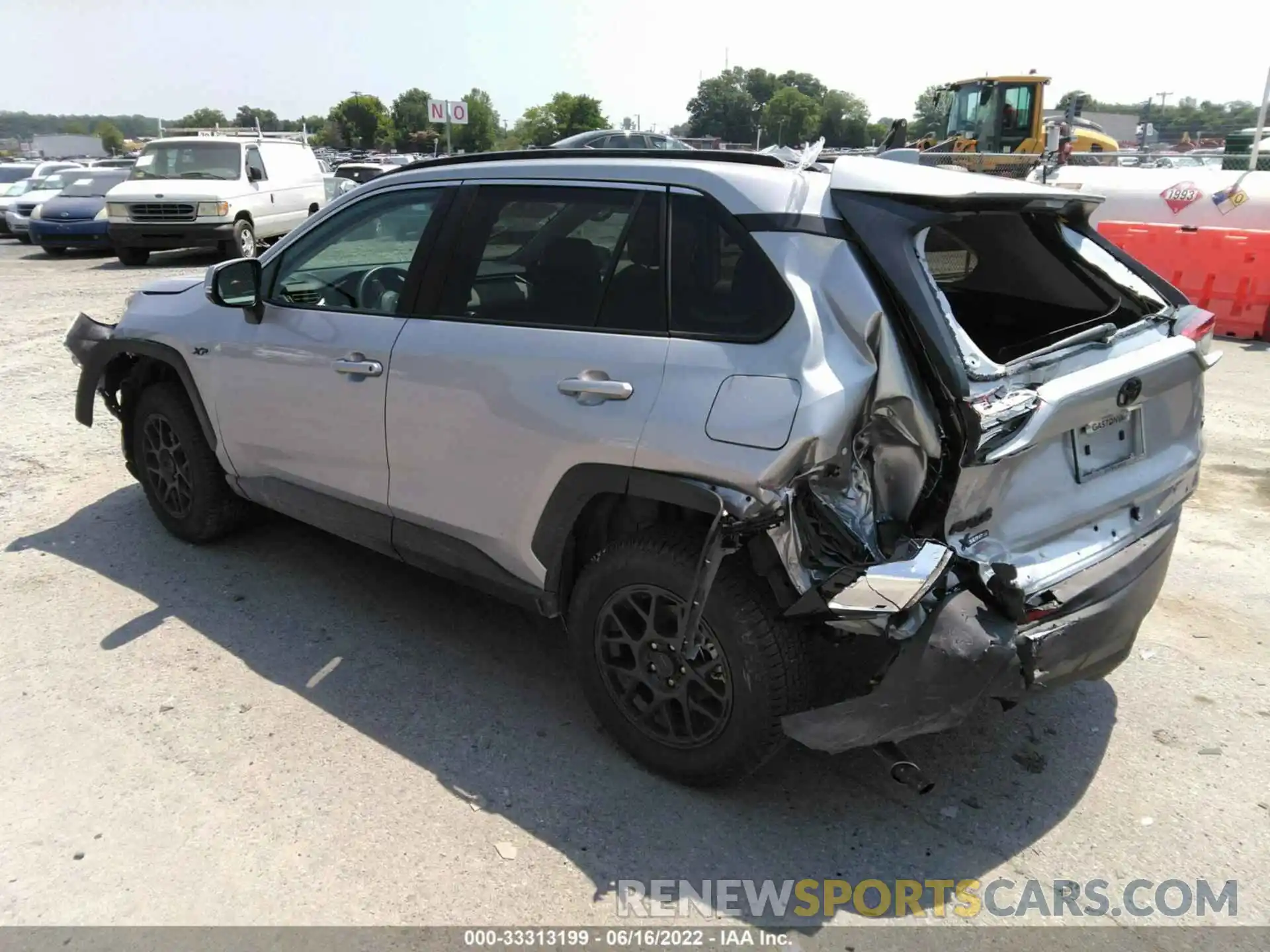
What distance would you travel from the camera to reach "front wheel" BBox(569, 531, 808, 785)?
8.97 feet

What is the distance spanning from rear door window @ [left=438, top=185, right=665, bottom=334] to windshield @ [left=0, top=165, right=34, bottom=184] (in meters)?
25.1

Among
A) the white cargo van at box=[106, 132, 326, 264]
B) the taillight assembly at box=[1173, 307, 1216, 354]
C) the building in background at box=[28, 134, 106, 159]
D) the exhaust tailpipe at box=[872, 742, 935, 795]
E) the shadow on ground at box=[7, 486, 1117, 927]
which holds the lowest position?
the shadow on ground at box=[7, 486, 1117, 927]

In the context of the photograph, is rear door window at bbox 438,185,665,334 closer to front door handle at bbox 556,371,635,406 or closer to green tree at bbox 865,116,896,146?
front door handle at bbox 556,371,635,406

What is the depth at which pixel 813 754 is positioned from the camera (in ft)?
10.9

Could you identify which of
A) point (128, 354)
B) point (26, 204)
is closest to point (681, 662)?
point (128, 354)

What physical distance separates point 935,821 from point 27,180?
2576 centimetres

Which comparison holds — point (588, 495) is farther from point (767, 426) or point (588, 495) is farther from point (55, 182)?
point (55, 182)

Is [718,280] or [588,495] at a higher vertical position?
[718,280]

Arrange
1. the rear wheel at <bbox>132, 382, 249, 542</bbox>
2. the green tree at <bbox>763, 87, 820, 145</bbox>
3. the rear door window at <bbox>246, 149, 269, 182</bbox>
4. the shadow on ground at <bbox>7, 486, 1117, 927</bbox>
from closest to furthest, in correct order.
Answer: the shadow on ground at <bbox>7, 486, 1117, 927</bbox> → the rear wheel at <bbox>132, 382, 249, 542</bbox> → the rear door window at <bbox>246, 149, 269, 182</bbox> → the green tree at <bbox>763, 87, 820, 145</bbox>

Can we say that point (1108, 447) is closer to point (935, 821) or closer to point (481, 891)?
point (935, 821)

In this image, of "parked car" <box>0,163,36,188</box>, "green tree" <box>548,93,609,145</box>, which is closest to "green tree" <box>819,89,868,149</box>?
"green tree" <box>548,93,609,145</box>

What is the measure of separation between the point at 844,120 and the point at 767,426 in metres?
107

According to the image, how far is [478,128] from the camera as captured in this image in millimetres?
84438

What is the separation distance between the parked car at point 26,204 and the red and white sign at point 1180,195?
20147 millimetres
